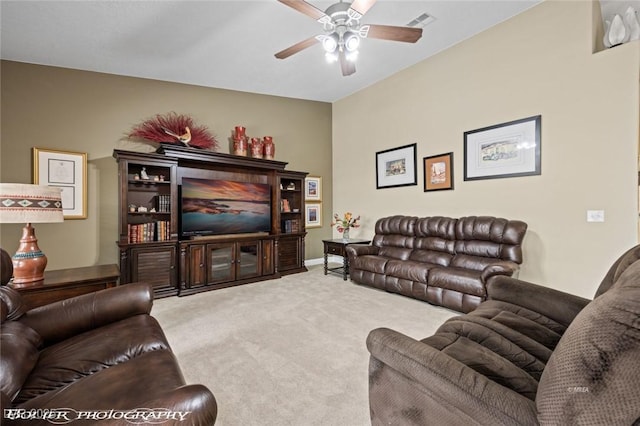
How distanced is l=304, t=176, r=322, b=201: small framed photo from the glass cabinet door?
2.02m

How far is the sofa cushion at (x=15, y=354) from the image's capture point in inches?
41.2

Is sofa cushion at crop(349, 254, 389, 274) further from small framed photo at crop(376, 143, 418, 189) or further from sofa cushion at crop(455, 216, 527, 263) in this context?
small framed photo at crop(376, 143, 418, 189)

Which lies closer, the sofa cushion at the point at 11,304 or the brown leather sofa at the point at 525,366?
the brown leather sofa at the point at 525,366

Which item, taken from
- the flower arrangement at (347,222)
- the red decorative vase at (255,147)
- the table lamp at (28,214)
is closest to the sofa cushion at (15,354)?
the table lamp at (28,214)

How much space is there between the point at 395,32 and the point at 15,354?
3.26 metres

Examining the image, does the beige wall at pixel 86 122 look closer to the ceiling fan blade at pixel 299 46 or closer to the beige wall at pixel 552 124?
the ceiling fan blade at pixel 299 46

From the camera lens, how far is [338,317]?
293 centimetres

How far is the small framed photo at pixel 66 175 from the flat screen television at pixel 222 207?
1242 millimetres

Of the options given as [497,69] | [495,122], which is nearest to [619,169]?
[495,122]

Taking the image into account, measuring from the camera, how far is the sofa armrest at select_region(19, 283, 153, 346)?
150 centimetres

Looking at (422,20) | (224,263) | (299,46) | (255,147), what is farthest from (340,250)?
(422,20)

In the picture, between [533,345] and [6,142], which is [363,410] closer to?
[533,345]

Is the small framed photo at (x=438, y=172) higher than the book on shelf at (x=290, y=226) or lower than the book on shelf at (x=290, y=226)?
higher

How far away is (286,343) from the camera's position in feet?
7.81
